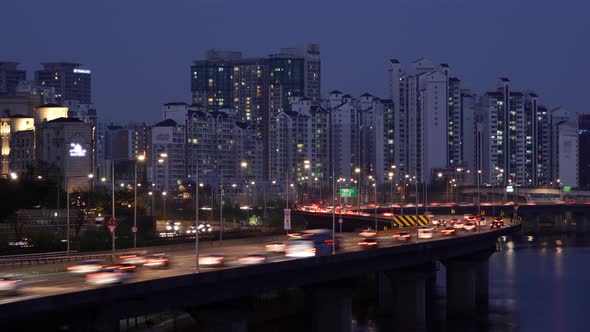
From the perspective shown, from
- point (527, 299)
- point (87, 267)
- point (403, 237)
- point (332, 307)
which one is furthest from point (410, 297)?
point (87, 267)

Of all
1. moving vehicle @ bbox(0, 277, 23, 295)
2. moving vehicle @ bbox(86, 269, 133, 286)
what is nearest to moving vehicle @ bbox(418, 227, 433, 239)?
moving vehicle @ bbox(86, 269, 133, 286)

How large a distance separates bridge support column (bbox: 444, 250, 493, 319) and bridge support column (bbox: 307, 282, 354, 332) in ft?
79.5

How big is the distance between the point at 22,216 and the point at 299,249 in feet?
147

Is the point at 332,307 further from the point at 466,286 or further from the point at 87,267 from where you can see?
the point at 466,286

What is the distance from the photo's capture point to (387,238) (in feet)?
296

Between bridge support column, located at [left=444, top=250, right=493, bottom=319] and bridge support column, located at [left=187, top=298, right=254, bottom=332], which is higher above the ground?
bridge support column, located at [left=187, top=298, right=254, bottom=332]

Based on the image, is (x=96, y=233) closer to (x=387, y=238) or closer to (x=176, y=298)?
(x=387, y=238)

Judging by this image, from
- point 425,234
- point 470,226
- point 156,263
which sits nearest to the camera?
point 156,263

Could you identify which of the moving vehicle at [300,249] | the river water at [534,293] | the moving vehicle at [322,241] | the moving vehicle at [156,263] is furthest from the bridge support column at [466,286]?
the moving vehicle at [156,263]

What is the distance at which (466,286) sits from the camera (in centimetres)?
9106

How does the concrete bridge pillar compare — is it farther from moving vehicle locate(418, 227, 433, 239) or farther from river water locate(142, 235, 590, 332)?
moving vehicle locate(418, 227, 433, 239)

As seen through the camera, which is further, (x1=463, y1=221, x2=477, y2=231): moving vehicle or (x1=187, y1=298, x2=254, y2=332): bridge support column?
(x1=463, y1=221, x2=477, y2=231): moving vehicle

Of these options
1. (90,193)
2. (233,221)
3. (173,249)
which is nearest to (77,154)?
(233,221)

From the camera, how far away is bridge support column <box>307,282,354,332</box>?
6462 centimetres
